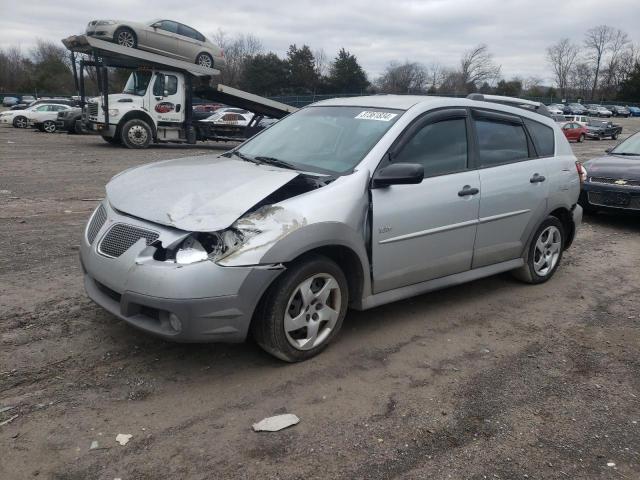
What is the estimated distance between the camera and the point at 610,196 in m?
8.48

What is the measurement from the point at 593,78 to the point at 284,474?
11299 cm

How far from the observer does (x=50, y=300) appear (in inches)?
180

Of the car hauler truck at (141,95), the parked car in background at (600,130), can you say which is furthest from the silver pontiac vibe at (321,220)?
the parked car in background at (600,130)

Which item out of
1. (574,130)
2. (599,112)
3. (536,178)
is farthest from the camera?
(599,112)

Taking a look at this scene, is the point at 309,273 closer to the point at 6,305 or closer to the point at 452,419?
the point at 452,419

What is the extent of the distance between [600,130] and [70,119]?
30.9m

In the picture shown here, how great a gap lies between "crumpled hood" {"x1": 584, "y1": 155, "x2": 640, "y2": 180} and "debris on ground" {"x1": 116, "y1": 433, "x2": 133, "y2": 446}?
7.98 metres

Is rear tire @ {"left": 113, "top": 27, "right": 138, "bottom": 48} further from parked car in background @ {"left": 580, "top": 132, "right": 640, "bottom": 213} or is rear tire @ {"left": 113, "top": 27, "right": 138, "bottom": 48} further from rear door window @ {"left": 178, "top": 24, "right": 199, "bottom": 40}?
parked car in background @ {"left": 580, "top": 132, "right": 640, "bottom": 213}

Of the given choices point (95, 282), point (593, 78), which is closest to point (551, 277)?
point (95, 282)

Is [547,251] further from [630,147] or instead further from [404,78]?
[404,78]

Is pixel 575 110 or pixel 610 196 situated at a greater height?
pixel 575 110

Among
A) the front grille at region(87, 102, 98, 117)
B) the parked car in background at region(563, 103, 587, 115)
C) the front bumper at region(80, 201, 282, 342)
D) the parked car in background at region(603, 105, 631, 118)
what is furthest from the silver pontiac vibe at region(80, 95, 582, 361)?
the parked car in background at region(603, 105, 631, 118)

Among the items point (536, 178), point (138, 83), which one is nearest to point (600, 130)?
point (138, 83)

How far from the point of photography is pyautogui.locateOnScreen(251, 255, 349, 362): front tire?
3455 mm
